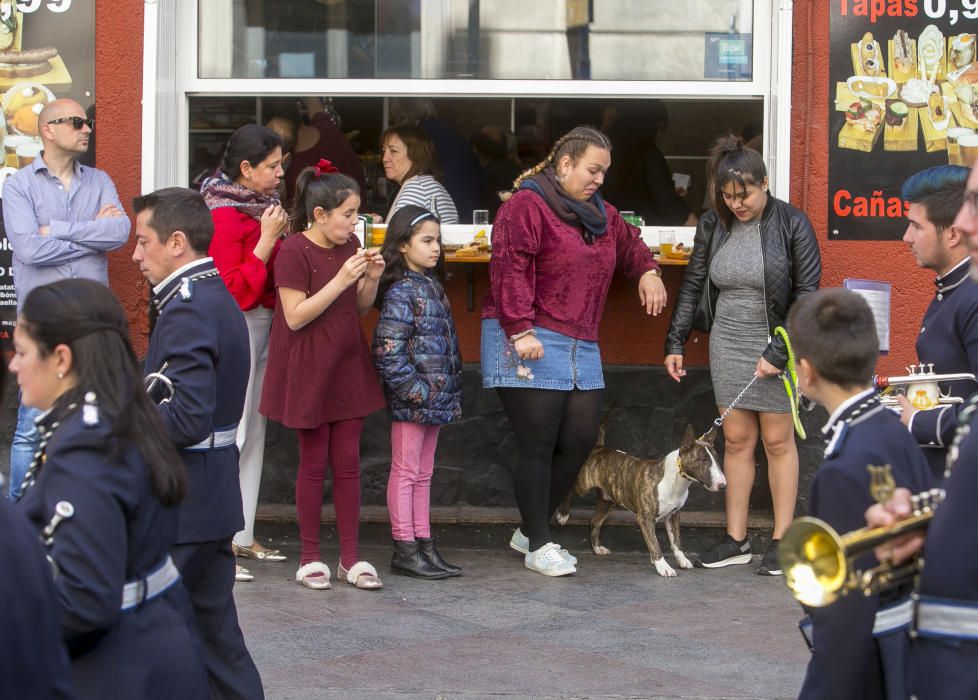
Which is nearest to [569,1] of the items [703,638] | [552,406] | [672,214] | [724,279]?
[672,214]

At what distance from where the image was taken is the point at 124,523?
3016mm

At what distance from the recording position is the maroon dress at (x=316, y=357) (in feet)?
20.9

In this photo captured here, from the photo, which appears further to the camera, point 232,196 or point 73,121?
point 73,121

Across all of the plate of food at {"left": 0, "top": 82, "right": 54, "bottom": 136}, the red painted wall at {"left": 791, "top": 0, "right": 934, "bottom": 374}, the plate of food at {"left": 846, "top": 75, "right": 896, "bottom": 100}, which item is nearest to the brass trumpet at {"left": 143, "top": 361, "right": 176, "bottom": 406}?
Answer: the plate of food at {"left": 0, "top": 82, "right": 54, "bottom": 136}

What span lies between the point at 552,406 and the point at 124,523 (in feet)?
→ 12.6

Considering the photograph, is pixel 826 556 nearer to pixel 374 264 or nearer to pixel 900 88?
pixel 374 264

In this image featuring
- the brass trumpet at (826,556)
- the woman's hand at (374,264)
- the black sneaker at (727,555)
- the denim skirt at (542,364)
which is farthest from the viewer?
the black sneaker at (727,555)

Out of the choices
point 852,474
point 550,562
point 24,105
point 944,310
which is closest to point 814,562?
point 852,474

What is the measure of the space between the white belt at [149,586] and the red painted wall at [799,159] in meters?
4.34

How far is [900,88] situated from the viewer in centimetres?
710

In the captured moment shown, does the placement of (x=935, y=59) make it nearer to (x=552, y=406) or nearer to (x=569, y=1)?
(x=569, y=1)

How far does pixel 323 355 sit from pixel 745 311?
206cm

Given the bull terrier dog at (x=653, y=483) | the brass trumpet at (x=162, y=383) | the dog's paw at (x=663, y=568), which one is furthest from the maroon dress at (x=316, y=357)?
the brass trumpet at (x=162, y=383)

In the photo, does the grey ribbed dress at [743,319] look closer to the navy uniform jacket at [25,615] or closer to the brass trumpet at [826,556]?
the brass trumpet at [826,556]
